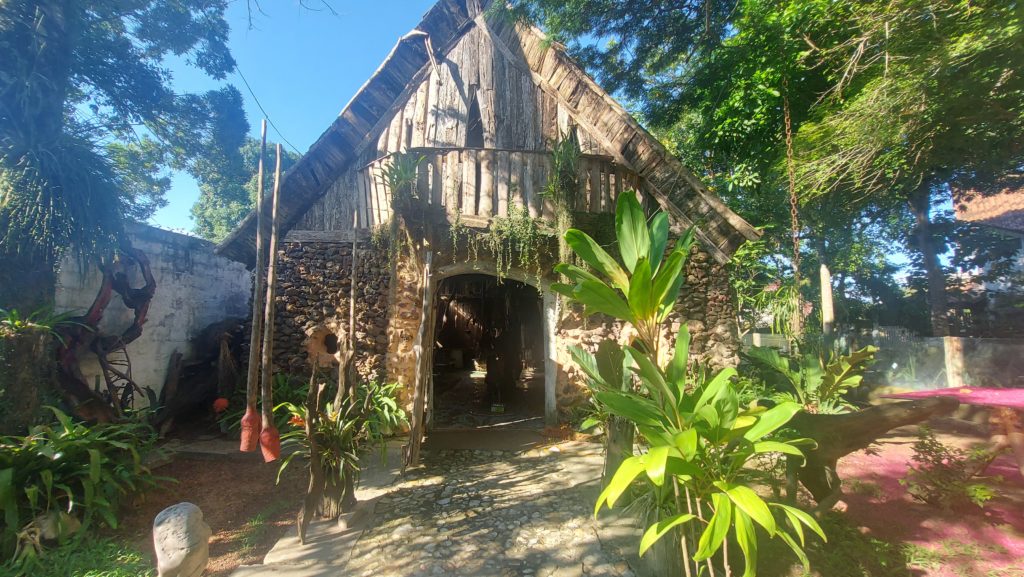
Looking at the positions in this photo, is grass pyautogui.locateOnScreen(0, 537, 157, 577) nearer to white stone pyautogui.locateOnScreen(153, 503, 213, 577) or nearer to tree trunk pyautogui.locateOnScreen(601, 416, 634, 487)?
white stone pyautogui.locateOnScreen(153, 503, 213, 577)

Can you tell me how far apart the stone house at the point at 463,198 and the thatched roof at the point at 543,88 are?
0.02 metres

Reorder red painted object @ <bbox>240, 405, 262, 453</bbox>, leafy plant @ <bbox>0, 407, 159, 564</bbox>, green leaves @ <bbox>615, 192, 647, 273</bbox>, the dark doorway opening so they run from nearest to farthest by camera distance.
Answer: green leaves @ <bbox>615, 192, 647, 273</bbox>, red painted object @ <bbox>240, 405, 262, 453</bbox>, leafy plant @ <bbox>0, 407, 159, 564</bbox>, the dark doorway opening

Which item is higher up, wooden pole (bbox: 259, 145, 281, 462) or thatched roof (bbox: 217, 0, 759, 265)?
thatched roof (bbox: 217, 0, 759, 265)

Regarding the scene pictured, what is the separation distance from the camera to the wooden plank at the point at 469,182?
566 centimetres

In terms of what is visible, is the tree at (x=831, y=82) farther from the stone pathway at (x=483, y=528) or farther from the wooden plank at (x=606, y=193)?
the stone pathway at (x=483, y=528)

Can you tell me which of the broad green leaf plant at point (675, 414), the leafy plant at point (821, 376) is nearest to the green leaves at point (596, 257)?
the broad green leaf plant at point (675, 414)

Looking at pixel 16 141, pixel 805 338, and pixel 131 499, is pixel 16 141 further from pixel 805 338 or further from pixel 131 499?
pixel 805 338

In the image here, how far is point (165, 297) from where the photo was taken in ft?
22.0

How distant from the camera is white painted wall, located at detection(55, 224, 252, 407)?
216 inches

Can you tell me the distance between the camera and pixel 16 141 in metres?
4.65

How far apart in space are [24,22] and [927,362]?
15115mm

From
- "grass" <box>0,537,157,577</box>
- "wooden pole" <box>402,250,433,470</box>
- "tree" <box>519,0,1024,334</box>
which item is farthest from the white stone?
"tree" <box>519,0,1024,334</box>

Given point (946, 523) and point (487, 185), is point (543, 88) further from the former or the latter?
point (946, 523)

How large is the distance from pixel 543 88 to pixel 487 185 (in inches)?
73.4
